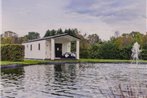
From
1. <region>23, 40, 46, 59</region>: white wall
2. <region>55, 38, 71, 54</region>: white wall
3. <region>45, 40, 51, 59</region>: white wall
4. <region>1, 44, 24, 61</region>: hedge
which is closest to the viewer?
<region>1, 44, 24, 61</region>: hedge

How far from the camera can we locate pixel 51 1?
50.0ft

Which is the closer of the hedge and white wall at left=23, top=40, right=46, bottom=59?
the hedge

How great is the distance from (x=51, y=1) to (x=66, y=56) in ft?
45.4

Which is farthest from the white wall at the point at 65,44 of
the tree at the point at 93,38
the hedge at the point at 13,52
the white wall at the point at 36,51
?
the tree at the point at 93,38

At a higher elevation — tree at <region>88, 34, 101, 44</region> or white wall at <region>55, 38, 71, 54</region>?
tree at <region>88, 34, 101, 44</region>

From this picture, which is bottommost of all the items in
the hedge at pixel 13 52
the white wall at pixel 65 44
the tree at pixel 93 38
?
the hedge at pixel 13 52

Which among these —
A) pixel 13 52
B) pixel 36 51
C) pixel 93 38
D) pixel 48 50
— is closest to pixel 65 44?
pixel 48 50

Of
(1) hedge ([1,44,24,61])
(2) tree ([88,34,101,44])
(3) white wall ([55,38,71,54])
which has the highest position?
(2) tree ([88,34,101,44])

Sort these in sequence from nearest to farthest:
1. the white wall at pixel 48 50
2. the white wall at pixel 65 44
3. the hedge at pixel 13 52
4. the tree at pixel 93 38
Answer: the hedge at pixel 13 52 → the white wall at pixel 48 50 → the white wall at pixel 65 44 → the tree at pixel 93 38

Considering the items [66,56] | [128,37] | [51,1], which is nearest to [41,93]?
[51,1]

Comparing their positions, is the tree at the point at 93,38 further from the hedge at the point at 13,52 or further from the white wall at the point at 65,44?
the hedge at the point at 13,52

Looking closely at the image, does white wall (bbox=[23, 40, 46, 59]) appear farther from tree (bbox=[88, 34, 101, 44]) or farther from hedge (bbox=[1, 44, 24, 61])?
tree (bbox=[88, 34, 101, 44])

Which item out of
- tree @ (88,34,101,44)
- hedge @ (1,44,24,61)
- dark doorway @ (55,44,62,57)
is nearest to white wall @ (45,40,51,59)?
dark doorway @ (55,44,62,57)

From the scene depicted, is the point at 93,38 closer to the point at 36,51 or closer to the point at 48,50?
the point at 36,51
